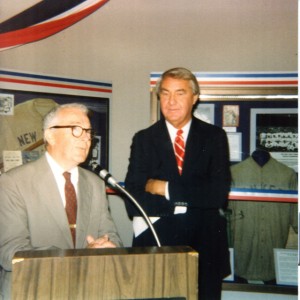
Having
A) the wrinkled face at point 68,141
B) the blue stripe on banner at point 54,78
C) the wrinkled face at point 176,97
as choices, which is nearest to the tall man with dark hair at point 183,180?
the wrinkled face at point 176,97

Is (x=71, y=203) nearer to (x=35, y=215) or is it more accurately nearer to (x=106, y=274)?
(x=35, y=215)

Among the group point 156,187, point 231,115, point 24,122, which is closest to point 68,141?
point 156,187

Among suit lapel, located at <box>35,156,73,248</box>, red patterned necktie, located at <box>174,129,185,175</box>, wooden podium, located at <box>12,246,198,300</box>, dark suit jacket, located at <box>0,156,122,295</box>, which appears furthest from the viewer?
red patterned necktie, located at <box>174,129,185,175</box>

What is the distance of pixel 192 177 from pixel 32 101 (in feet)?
4.40

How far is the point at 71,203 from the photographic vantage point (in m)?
1.63

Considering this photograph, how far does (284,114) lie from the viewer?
8.46 feet

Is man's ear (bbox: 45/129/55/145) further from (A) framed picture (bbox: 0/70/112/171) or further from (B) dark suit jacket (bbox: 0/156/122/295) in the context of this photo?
(A) framed picture (bbox: 0/70/112/171)


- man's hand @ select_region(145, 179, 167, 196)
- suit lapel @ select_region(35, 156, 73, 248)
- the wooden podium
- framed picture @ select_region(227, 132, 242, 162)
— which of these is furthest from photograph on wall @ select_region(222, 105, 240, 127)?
the wooden podium

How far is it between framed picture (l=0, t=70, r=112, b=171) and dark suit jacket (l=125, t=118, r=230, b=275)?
61cm

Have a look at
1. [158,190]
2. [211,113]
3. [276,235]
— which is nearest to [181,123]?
[158,190]

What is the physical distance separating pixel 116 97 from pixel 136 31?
0.52 metres

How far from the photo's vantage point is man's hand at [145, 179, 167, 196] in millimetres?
1793

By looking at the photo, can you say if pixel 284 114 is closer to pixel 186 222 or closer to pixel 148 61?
pixel 148 61

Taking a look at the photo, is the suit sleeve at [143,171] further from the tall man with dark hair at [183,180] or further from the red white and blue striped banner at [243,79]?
the red white and blue striped banner at [243,79]
